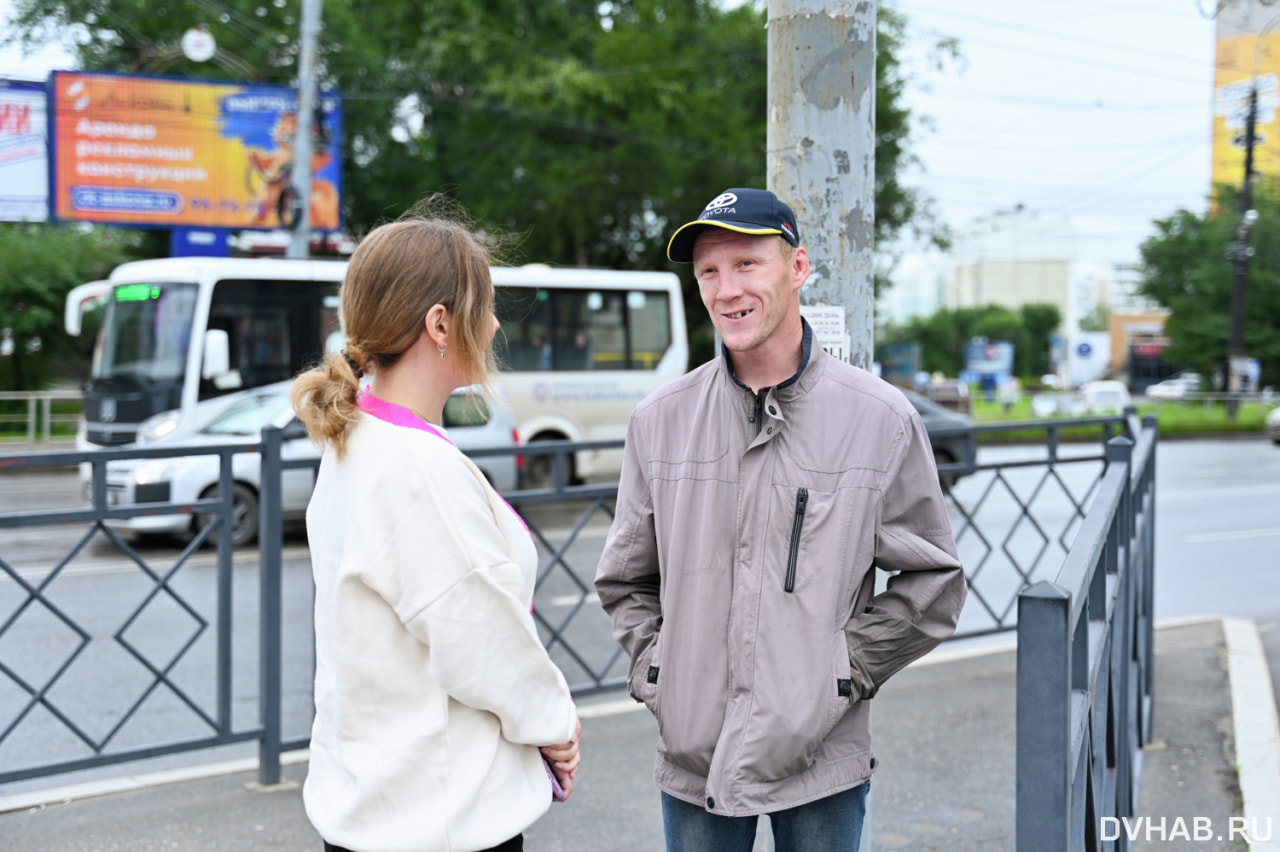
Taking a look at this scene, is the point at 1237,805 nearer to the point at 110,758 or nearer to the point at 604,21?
the point at 110,758

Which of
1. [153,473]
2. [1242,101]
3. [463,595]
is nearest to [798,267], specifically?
[463,595]

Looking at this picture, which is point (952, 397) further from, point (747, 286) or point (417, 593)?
point (417, 593)

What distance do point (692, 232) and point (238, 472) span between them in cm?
968

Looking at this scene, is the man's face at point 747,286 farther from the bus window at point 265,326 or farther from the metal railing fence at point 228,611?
→ the bus window at point 265,326

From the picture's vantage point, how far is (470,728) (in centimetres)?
182

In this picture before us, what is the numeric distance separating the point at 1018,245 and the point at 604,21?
7661 cm

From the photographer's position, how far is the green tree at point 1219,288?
41281mm

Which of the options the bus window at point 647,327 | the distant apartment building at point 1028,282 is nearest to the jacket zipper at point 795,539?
the bus window at point 647,327

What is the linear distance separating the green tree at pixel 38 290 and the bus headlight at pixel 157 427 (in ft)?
41.4

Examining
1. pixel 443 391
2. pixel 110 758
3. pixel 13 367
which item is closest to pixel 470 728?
pixel 443 391

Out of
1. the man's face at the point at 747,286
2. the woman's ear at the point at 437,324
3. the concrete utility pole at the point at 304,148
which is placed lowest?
the woman's ear at the point at 437,324

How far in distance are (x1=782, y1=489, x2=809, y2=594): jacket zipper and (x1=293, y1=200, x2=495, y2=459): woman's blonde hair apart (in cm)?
65

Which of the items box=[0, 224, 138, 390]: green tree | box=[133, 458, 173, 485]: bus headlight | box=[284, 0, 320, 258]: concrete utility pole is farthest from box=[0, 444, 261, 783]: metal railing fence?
box=[0, 224, 138, 390]: green tree

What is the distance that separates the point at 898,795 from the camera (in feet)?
13.8
